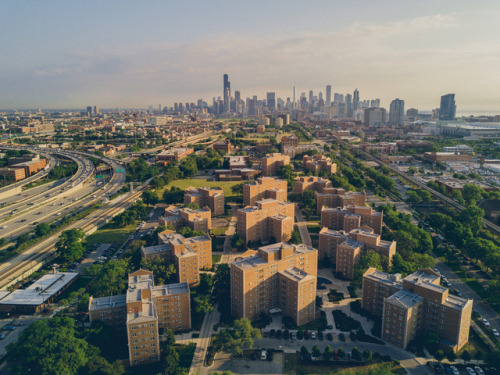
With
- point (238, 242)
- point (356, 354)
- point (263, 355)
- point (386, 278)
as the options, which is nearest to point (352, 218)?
point (386, 278)

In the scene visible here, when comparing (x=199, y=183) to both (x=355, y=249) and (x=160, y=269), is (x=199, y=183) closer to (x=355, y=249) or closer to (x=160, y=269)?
(x=160, y=269)

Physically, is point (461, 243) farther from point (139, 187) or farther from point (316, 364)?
point (139, 187)

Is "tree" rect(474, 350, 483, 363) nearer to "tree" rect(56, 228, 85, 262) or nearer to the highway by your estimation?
"tree" rect(56, 228, 85, 262)

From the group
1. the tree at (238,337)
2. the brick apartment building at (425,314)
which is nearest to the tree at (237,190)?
the brick apartment building at (425,314)

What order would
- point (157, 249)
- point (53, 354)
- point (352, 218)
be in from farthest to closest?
point (352, 218)
point (157, 249)
point (53, 354)

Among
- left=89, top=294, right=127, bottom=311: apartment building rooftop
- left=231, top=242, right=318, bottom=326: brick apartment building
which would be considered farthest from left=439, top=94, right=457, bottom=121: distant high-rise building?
left=89, top=294, right=127, bottom=311: apartment building rooftop
